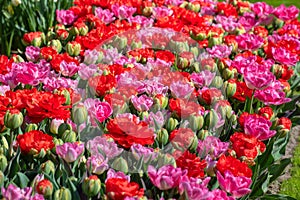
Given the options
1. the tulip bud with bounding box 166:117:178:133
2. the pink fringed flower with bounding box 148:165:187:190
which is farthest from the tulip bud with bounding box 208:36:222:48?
the pink fringed flower with bounding box 148:165:187:190

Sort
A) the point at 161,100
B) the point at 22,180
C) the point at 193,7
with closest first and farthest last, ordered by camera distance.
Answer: the point at 22,180, the point at 161,100, the point at 193,7

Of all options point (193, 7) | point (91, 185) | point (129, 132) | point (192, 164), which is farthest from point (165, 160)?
point (193, 7)

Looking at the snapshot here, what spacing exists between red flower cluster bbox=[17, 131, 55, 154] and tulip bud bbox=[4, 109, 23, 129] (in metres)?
0.06

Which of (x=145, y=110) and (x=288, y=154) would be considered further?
(x=288, y=154)

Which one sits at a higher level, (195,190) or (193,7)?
(195,190)

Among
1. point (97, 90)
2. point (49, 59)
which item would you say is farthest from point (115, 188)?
point (49, 59)

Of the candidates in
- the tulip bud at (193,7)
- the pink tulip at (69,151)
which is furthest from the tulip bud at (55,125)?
the tulip bud at (193,7)

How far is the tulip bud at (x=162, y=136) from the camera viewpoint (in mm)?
2584

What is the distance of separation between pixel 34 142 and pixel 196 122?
2.51 ft

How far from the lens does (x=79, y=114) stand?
102 inches

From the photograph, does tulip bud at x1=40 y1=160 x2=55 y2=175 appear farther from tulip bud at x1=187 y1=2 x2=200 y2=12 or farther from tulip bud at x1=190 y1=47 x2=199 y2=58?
tulip bud at x1=187 y1=2 x2=200 y2=12

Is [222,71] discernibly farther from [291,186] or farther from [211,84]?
[291,186]

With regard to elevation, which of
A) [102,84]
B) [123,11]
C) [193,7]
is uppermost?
[102,84]

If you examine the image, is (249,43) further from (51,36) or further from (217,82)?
(51,36)
